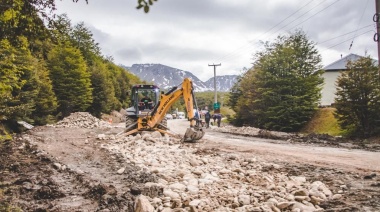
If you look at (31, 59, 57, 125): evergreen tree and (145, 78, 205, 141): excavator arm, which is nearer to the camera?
(145, 78, 205, 141): excavator arm

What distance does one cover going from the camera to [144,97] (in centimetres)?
1816

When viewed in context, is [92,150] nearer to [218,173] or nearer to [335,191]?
[218,173]

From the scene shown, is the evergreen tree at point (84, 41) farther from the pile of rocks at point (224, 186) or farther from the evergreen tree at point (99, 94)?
the pile of rocks at point (224, 186)

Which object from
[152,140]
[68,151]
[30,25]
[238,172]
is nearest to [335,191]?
[238,172]

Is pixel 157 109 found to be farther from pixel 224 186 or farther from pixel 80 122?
pixel 80 122

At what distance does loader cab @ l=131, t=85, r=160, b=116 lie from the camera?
17.6 metres

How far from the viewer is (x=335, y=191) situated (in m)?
6.32

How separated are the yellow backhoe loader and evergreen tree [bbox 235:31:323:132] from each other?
39.0 ft

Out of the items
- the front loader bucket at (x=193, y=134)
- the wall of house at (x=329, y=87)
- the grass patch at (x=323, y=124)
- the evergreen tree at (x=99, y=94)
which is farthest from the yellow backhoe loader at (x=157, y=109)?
the evergreen tree at (x=99, y=94)

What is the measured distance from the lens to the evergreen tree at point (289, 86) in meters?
25.6

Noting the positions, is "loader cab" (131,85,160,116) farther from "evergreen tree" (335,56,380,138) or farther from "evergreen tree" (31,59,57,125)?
"evergreen tree" (31,59,57,125)

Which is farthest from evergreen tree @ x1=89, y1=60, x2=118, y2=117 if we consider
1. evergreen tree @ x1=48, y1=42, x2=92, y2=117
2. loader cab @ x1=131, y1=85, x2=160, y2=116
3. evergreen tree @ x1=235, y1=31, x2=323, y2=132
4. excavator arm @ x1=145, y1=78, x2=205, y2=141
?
excavator arm @ x1=145, y1=78, x2=205, y2=141

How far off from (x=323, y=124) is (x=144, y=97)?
15.0 m

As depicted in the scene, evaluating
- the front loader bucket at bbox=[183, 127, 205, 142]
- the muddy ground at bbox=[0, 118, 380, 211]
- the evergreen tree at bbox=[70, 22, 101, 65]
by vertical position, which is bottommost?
the muddy ground at bbox=[0, 118, 380, 211]
